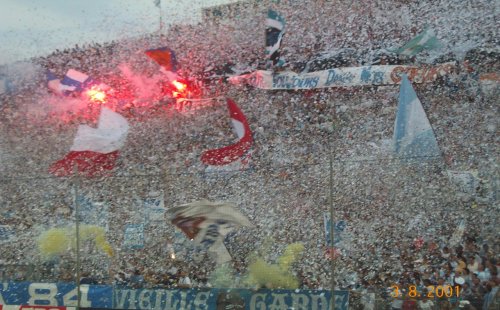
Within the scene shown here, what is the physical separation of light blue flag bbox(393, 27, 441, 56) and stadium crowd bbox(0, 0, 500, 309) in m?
0.15

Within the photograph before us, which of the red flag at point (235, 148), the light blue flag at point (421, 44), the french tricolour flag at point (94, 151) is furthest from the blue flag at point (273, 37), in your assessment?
the french tricolour flag at point (94, 151)

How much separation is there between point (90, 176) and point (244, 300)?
3.95m

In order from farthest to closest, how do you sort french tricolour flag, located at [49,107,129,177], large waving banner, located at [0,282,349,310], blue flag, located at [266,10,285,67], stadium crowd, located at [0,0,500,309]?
blue flag, located at [266,10,285,67], french tricolour flag, located at [49,107,129,177], stadium crowd, located at [0,0,500,309], large waving banner, located at [0,282,349,310]

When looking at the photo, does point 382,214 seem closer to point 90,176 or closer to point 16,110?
point 90,176

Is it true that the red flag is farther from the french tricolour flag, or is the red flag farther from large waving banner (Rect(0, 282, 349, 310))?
large waving banner (Rect(0, 282, 349, 310))

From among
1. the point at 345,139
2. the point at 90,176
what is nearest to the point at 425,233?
the point at 345,139

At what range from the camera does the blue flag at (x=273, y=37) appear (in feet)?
32.3

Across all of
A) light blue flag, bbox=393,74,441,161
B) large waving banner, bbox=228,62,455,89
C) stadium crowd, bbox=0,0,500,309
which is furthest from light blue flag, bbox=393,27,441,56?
light blue flag, bbox=393,74,441,161

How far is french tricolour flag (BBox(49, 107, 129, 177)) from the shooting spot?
952 cm

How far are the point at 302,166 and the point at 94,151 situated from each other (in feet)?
11.9

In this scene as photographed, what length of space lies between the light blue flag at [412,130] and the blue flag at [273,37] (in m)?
2.35

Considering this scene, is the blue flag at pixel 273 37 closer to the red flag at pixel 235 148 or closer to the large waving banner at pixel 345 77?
the large waving banner at pixel 345 77

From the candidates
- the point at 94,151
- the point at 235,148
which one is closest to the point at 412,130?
the point at 235,148

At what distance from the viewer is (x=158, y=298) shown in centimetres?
693
